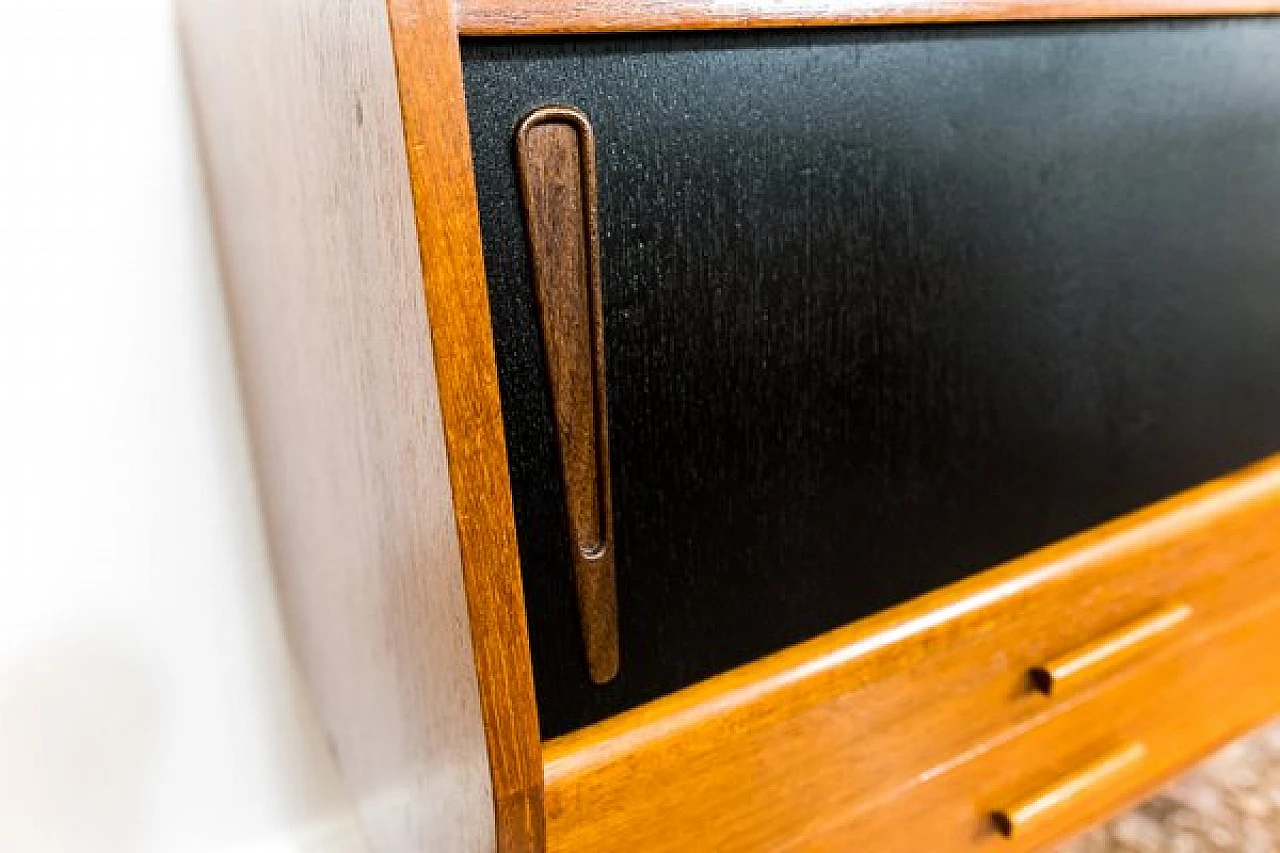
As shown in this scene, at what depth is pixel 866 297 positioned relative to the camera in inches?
19.3

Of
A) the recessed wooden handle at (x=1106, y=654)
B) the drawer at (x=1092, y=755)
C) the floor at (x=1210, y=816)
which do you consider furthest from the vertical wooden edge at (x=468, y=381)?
the floor at (x=1210, y=816)

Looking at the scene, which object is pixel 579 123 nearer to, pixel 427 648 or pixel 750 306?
pixel 750 306

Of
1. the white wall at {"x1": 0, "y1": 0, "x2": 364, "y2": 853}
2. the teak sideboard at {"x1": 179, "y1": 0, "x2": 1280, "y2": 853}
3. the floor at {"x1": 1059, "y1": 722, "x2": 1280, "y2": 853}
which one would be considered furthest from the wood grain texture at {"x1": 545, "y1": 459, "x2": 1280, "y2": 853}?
the white wall at {"x1": 0, "y1": 0, "x2": 364, "y2": 853}

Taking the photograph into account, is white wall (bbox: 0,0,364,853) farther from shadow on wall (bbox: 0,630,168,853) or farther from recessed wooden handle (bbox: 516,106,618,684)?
recessed wooden handle (bbox: 516,106,618,684)

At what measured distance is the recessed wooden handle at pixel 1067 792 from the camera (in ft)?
2.16

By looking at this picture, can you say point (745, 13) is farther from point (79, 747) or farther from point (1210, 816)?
point (1210, 816)

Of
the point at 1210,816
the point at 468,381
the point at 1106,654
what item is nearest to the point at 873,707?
the point at 1106,654

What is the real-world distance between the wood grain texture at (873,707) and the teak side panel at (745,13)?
32 centimetres

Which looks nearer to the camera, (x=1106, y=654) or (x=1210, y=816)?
(x=1106, y=654)

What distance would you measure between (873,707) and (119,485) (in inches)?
23.5

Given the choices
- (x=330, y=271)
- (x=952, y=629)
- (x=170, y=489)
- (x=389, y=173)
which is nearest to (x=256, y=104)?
(x=330, y=271)

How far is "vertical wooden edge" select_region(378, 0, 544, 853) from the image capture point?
33cm

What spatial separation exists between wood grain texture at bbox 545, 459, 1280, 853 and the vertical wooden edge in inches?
2.0

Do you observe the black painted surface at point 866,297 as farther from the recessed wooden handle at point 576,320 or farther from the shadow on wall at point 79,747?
the shadow on wall at point 79,747
